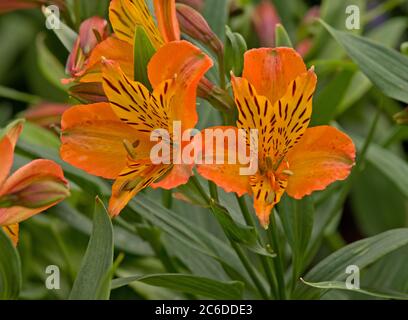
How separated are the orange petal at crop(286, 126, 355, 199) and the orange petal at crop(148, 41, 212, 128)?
9cm

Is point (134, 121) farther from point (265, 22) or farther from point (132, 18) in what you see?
point (265, 22)

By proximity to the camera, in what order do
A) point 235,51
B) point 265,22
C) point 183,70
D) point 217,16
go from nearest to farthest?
point 183,70 → point 235,51 → point 217,16 → point 265,22

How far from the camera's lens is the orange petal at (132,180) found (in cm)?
62

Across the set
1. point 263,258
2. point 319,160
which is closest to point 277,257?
point 263,258

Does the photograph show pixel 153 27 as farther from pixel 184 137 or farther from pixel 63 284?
pixel 63 284

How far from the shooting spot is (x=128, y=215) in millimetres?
844

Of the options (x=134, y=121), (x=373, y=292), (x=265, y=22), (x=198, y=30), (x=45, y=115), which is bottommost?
(x=373, y=292)

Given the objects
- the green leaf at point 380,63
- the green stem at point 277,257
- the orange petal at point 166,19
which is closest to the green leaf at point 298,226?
the green stem at point 277,257

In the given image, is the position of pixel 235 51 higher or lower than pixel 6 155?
higher

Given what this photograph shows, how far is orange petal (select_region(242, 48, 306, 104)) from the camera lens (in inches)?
23.7

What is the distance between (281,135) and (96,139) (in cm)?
15

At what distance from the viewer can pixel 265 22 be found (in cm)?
126

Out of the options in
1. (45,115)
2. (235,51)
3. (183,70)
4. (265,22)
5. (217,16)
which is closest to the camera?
(183,70)
